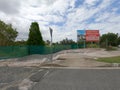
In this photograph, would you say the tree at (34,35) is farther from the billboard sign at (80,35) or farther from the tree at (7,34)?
the billboard sign at (80,35)

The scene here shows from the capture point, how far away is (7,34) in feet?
159

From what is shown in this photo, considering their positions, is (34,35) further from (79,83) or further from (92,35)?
(92,35)

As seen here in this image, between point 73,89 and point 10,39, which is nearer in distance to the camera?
point 73,89

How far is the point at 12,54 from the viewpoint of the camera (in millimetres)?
28641

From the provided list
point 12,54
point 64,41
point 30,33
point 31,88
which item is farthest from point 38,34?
point 64,41

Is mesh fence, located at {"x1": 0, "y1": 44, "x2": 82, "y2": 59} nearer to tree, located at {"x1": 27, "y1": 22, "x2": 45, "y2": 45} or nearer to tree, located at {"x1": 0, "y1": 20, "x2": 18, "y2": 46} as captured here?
tree, located at {"x1": 27, "y1": 22, "x2": 45, "y2": 45}

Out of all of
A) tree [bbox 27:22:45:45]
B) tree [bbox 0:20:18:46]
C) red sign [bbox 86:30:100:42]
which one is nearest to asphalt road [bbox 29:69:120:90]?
tree [bbox 27:22:45:45]

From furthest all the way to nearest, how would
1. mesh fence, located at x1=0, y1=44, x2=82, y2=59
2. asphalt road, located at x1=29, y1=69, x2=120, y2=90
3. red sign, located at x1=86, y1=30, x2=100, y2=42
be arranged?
red sign, located at x1=86, y1=30, x2=100, y2=42 < mesh fence, located at x1=0, y1=44, x2=82, y2=59 < asphalt road, located at x1=29, y1=69, x2=120, y2=90

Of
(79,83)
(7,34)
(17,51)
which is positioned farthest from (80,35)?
(79,83)

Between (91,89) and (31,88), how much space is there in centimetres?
246

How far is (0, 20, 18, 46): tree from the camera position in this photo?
4629cm

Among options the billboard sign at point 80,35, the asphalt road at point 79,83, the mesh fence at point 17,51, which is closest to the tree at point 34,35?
the mesh fence at point 17,51

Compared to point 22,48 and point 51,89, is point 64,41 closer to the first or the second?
point 22,48

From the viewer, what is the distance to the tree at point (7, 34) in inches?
1822
